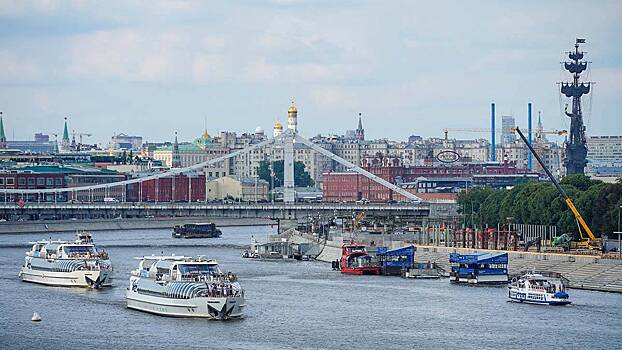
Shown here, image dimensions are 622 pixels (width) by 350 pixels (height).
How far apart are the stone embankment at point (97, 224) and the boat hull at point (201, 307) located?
230 ft

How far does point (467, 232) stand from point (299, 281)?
1745 centimetres

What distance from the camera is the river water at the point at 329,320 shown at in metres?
56.5

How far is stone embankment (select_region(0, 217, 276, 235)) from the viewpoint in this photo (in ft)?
435

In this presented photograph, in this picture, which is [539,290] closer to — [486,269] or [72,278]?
[486,269]

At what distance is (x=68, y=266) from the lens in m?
78.1

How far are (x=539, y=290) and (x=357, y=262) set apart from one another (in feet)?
70.7

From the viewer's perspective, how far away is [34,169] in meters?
177

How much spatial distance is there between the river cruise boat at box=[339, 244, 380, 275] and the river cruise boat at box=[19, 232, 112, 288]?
13727mm

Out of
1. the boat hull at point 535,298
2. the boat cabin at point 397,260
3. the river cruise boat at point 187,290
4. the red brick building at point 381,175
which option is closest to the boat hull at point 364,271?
the boat cabin at point 397,260

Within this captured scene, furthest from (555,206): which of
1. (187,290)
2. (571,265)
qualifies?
(187,290)

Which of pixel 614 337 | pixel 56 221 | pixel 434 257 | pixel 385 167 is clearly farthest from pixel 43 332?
pixel 385 167

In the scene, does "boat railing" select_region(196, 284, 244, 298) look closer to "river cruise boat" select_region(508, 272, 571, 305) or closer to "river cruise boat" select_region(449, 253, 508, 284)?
"river cruise boat" select_region(508, 272, 571, 305)

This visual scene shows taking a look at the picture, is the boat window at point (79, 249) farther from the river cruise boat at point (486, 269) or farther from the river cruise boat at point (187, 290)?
the river cruise boat at point (486, 269)

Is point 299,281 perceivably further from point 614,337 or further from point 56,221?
point 56,221
